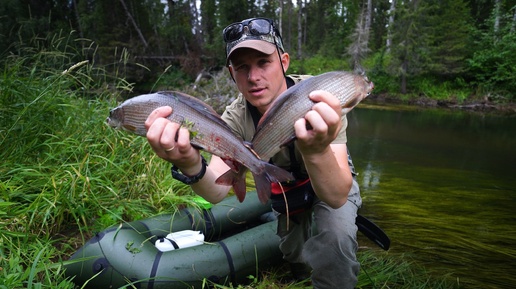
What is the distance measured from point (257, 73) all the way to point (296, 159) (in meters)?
0.76

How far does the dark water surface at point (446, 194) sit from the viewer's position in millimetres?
3896

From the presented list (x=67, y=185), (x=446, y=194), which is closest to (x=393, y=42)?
(x=446, y=194)

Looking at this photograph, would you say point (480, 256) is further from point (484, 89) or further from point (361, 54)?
point (361, 54)

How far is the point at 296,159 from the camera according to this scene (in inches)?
103

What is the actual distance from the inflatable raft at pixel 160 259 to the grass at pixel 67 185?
0.15 meters

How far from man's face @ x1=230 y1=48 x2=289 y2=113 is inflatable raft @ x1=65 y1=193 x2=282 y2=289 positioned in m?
1.38

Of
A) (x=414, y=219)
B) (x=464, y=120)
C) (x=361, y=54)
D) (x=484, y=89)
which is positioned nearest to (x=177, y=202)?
(x=414, y=219)

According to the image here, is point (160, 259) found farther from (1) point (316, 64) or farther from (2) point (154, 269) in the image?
(1) point (316, 64)

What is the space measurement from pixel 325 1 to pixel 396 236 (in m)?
41.6

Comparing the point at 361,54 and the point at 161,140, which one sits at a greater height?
the point at 161,140

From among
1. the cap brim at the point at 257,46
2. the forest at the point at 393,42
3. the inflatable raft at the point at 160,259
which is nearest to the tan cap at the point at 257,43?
the cap brim at the point at 257,46

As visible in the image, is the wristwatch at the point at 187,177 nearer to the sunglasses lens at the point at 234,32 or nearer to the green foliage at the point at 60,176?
the sunglasses lens at the point at 234,32

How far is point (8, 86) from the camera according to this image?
3.60m

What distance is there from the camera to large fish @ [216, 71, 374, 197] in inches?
65.9
